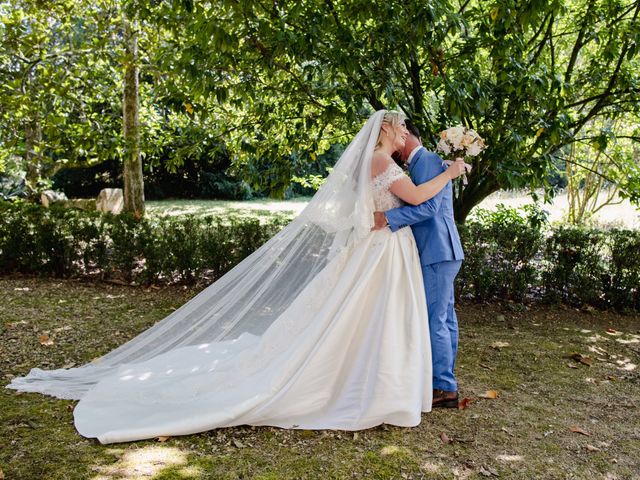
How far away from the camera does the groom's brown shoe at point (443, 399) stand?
4113 mm

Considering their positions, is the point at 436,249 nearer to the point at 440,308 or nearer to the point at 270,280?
the point at 440,308

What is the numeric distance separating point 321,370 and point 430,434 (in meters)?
0.84

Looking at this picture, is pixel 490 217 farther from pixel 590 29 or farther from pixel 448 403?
pixel 448 403

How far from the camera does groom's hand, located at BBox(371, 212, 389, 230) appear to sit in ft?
13.2

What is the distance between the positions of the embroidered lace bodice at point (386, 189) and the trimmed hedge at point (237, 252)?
3.22m

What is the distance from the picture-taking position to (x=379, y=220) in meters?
4.04

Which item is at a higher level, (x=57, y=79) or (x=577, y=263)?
(x=57, y=79)

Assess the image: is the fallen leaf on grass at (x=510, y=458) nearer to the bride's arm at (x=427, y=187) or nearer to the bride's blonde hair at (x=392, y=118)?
the bride's arm at (x=427, y=187)

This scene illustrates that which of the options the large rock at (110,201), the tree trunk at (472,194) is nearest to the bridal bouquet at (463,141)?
the tree trunk at (472,194)

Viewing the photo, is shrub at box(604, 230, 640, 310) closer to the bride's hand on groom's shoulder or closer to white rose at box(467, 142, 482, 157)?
white rose at box(467, 142, 482, 157)

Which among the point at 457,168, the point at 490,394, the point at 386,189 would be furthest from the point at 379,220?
the point at 490,394

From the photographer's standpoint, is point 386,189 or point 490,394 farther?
point 490,394

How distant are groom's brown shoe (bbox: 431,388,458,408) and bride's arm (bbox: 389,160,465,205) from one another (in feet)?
4.68

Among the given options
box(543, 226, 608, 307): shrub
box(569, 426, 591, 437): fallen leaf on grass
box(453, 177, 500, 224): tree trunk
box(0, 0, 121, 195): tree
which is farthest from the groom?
box(0, 0, 121, 195): tree
